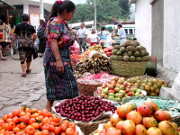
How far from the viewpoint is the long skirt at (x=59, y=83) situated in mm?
3732

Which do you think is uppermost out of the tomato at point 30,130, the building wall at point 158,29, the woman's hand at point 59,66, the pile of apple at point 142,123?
the building wall at point 158,29

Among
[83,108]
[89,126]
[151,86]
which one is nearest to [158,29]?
[151,86]

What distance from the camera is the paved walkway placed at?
200 inches

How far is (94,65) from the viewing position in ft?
20.5

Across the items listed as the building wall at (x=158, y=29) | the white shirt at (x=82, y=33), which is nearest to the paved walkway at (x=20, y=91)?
the building wall at (x=158, y=29)

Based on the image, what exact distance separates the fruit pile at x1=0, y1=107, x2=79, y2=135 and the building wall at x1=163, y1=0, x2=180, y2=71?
3.58 meters

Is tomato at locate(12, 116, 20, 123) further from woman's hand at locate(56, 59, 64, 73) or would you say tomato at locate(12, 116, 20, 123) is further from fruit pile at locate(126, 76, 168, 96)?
fruit pile at locate(126, 76, 168, 96)

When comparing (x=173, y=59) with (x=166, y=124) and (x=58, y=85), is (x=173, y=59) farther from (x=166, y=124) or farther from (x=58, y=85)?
(x=166, y=124)

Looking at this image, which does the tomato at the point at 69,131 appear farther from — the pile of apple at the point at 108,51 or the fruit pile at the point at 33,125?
the pile of apple at the point at 108,51

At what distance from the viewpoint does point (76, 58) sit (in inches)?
308

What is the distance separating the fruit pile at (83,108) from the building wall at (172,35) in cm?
259

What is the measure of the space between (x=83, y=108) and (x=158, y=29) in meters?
5.00

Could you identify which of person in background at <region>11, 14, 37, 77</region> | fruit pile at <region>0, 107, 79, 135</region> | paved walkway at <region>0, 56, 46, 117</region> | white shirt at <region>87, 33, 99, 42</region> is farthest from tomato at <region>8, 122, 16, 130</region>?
white shirt at <region>87, 33, 99, 42</region>

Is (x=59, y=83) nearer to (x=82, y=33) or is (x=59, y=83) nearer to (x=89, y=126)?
(x=89, y=126)
